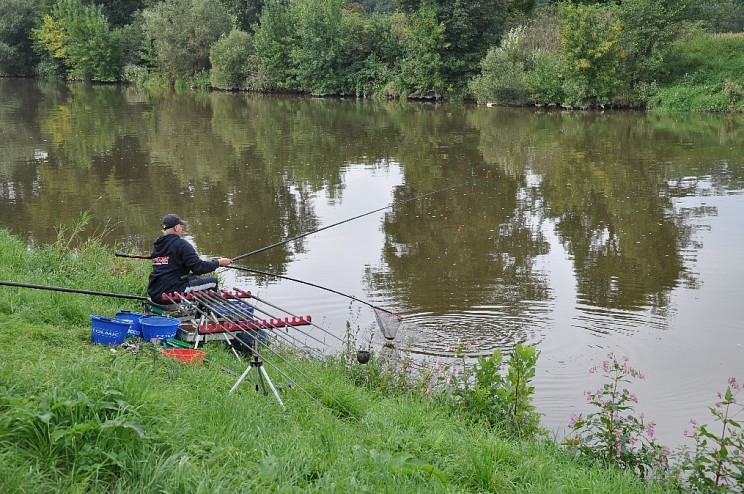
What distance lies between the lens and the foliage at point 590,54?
35188mm

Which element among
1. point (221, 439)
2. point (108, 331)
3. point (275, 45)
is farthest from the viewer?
point (275, 45)

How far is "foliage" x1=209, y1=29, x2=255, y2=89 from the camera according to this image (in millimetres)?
53500

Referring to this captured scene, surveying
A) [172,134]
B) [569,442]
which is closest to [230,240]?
[569,442]

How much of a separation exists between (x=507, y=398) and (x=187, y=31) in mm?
56878

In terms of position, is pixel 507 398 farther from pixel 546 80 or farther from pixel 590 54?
pixel 546 80

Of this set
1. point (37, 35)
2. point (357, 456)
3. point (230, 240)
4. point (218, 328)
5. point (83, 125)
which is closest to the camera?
point (357, 456)

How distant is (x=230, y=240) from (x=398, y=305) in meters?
4.35

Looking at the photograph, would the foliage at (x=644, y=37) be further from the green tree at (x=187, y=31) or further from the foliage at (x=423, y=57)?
the green tree at (x=187, y=31)

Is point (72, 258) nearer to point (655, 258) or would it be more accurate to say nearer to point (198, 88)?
point (655, 258)

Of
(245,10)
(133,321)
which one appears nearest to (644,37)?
(133,321)

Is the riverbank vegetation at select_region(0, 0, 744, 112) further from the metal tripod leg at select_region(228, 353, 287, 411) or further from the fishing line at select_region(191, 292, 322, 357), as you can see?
the metal tripod leg at select_region(228, 353, 287, 411)

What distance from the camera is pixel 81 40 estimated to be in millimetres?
64312

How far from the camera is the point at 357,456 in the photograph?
430 cm

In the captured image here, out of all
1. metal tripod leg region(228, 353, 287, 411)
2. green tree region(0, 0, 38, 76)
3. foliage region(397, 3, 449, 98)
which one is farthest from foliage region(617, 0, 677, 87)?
green tree region(0, 0, 38, 76)
